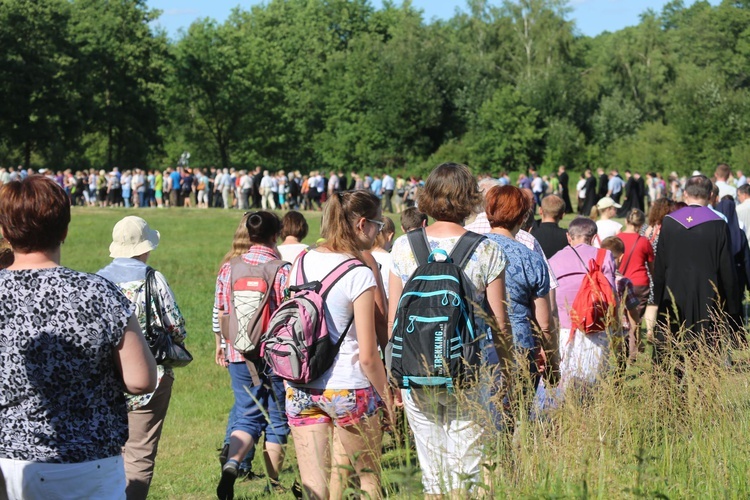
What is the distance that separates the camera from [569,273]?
22.7 feet

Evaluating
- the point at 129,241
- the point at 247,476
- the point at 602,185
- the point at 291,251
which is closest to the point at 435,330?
the point at 129,241

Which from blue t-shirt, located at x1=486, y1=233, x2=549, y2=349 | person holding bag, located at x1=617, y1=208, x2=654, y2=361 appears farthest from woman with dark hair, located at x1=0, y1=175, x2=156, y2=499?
person holding bag, located at x1=617, y1=208, x2=654, y2=361

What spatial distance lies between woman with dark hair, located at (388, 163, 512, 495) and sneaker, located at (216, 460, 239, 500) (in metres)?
1.83

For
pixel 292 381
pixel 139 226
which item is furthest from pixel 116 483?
pixel 139 226

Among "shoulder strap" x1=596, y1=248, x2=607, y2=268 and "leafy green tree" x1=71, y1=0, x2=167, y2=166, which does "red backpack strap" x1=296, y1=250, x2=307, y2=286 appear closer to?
"shoulder strap" x1=596, y1=248, x2=607, y2=268

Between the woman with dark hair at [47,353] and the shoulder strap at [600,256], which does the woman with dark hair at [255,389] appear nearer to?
the shoulder strap at [600,256]

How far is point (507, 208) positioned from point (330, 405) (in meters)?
1.65

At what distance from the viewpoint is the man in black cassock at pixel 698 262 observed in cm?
785

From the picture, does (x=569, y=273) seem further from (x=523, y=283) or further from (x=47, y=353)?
(x=47, y=353)

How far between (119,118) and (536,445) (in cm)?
6303

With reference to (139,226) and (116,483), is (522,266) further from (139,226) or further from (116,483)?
(116,483)

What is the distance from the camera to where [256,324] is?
6211 mm

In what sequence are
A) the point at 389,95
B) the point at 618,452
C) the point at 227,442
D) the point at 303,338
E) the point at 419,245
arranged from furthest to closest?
the point at 389,95 < the point at 227,442 < the point at 419,245 < the point at 303,338 < the point at 618,452

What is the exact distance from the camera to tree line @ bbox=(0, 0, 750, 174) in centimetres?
5847
